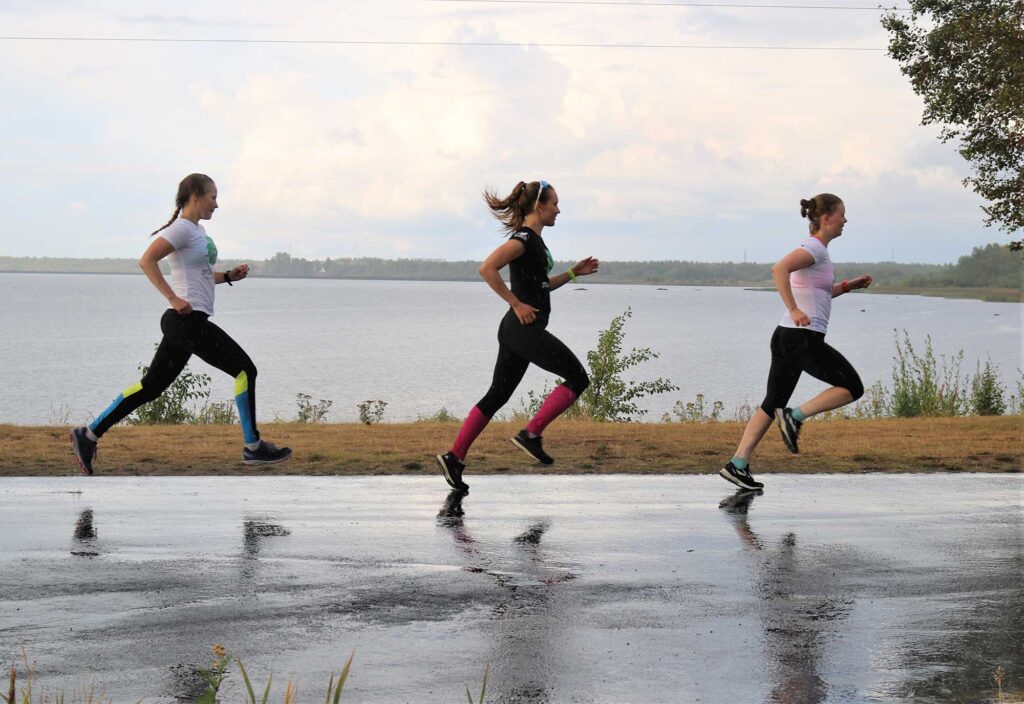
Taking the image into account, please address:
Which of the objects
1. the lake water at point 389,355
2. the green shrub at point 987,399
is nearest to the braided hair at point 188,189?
the green shrub at point 987,399

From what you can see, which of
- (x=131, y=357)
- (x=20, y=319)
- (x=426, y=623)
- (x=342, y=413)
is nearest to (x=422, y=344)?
(x=131, y=357)

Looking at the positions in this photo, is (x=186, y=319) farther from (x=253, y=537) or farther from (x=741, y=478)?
(x=741, y=478)

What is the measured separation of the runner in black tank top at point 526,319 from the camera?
9.33 metres

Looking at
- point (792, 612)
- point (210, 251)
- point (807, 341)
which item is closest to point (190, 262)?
point (210, 251)

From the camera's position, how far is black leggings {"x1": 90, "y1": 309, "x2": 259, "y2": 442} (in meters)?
9.38

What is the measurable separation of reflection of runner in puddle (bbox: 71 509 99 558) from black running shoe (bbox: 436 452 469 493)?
2.44m

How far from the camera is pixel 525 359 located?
9484 millimetres

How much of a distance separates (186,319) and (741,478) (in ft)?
13.6

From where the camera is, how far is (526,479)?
400 inches

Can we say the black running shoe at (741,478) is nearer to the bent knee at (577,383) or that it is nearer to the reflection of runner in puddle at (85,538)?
the bent knee at (577,383)

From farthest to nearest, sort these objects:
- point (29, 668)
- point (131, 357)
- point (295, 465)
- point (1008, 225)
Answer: point (131, 357) → point (1008, 225) → point (295, 465) → point (29, 668)

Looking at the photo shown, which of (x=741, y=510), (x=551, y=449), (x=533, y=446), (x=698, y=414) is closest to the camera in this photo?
(x=741, y=510)

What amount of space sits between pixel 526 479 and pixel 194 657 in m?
5.33

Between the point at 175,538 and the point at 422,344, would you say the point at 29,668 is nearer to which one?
the point at 175,538
